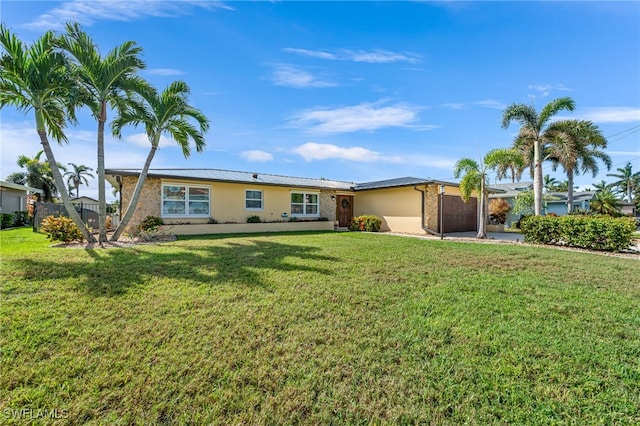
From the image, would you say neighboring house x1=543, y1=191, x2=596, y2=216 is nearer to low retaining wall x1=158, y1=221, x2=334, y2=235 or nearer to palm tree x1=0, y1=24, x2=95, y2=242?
low retaining wall x1=158, y1=221, x2=334, y2=235

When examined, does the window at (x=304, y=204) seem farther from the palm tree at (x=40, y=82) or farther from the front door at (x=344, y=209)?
the palm tree at (x=40, y=82)

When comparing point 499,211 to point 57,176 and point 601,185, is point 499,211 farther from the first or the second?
point 601,185

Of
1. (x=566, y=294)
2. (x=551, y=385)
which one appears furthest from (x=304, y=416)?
(x=566, y=294)

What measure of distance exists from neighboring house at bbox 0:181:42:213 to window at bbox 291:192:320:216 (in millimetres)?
17637

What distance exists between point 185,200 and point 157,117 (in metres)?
4.50

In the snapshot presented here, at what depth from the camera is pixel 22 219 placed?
58.2 ft

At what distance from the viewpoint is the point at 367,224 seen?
52.4 feet

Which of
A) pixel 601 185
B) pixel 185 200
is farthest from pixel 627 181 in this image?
pixel 185 200

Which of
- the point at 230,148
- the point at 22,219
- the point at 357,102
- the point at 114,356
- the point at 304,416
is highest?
the point at 357,102

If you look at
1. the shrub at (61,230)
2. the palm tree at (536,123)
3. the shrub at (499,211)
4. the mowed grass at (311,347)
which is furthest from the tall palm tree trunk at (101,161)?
the shrub at (499,211)

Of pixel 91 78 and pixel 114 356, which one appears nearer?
pixel 114 356

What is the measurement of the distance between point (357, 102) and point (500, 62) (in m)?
6.05

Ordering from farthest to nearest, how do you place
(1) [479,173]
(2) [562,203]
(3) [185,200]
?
(2) [562,203]
(3) [185,200]
(1) [479,173]

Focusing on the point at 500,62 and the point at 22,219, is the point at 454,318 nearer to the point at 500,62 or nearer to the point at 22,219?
the point at 500,62
